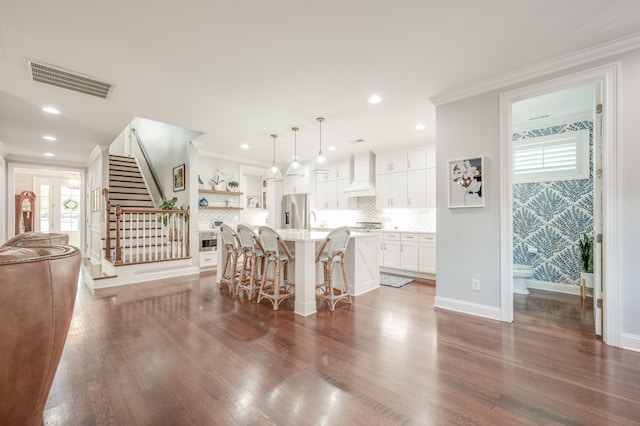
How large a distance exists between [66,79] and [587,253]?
6477 millimetres

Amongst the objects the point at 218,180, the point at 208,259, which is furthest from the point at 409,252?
the point at 218,180

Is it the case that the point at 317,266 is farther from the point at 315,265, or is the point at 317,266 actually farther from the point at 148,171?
the point at 148,171

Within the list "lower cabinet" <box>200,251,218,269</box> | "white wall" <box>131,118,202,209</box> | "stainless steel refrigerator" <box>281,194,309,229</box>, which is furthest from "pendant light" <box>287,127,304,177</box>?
"lower cabinet" <box>200,251,218,269</box>

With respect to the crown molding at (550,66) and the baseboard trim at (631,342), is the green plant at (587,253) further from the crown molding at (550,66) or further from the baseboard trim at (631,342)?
the crown molding at (550,66)

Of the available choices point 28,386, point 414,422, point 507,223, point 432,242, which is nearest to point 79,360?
point 28,386

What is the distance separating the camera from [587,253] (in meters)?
3.62

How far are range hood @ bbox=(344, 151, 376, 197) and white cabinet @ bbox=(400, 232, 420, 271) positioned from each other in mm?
1302

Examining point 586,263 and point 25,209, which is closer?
point 586,263

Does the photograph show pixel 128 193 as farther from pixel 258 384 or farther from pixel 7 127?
pixel 258 384

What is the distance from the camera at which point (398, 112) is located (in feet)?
12.7

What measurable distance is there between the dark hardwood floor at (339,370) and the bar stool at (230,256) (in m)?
0.80

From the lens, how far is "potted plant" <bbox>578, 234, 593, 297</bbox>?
3562 millimetres

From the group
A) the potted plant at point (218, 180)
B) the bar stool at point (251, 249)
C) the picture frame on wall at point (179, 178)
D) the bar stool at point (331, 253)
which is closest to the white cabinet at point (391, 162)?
the bar stool at point (331, 253)

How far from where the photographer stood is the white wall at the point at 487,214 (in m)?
2.33
